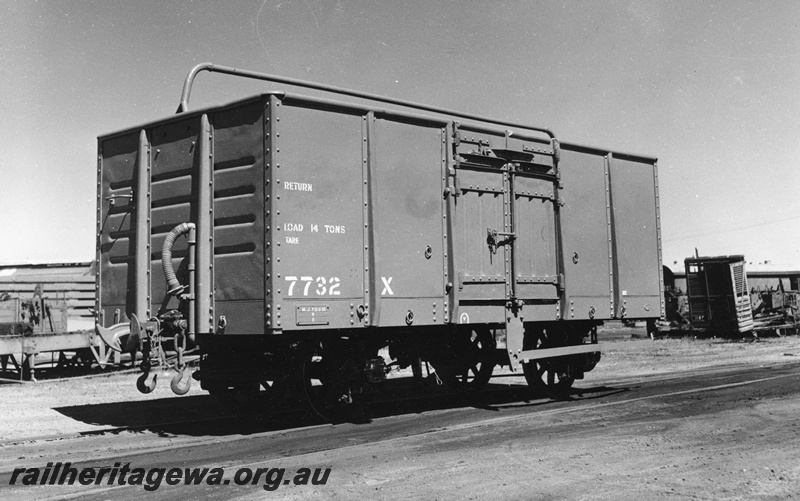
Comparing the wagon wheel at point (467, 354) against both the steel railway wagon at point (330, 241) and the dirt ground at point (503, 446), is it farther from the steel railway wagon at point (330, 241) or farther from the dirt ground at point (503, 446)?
the dirt ground at point (503, 446)

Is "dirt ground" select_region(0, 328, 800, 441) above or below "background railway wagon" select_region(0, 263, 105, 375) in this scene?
below

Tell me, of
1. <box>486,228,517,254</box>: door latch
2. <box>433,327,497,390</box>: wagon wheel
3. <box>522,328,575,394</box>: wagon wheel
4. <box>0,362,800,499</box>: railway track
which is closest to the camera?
<box>0,362,800,499</box>: railway track

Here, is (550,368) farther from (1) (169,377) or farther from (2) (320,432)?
(1) (169,377)

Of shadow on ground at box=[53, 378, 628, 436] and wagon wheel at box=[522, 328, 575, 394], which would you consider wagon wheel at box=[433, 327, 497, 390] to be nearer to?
shadow on ground at box=[53, 378, 628, 436]

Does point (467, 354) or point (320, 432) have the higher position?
point (467, 354)

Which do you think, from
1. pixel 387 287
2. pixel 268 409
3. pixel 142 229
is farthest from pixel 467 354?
pixel 142 229

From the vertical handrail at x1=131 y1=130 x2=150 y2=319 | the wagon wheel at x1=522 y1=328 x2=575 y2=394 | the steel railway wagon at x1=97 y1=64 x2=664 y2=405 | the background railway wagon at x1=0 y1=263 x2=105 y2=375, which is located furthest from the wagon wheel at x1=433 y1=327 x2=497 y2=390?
the background railway wagon at x1=0 y1=263 x2=105 y2=375

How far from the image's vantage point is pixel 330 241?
319 inches

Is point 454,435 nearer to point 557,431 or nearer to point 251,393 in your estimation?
point 557,431

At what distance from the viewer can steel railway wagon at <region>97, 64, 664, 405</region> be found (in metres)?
7.86

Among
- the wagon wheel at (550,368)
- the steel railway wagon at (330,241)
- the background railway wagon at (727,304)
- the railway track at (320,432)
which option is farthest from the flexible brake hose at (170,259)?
the background railway wagon at (727,304)

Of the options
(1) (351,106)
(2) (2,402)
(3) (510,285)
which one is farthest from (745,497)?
(2) (2,402)

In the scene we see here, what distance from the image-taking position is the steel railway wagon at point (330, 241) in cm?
786

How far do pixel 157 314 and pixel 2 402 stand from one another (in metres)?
5.23
